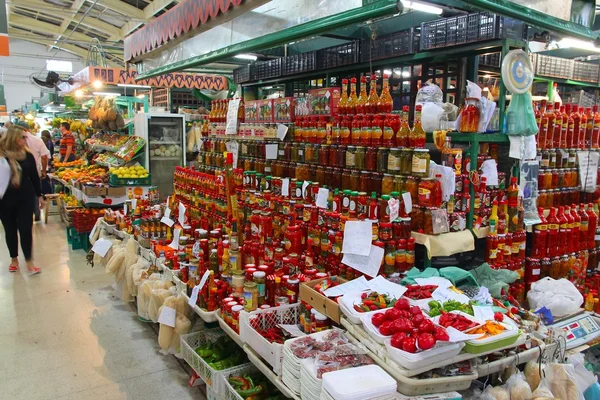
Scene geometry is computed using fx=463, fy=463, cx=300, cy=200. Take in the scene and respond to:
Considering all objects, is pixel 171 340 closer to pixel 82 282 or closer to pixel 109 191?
pixel 82 282

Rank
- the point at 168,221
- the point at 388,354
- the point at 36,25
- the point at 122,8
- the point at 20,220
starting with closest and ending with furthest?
the point at 388,354, the point at 168,221, the point at 20,220, the point at 122,8, the point at 36,25

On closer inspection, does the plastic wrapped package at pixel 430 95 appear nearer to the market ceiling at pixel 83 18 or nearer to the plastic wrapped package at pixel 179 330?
the plastic wrapped package at pixel 179 330

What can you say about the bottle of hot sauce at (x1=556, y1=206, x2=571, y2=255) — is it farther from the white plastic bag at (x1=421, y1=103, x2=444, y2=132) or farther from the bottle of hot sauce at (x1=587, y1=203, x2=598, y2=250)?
the white plastic bag at (x1=421, y1=103, x2=444, y2=132)

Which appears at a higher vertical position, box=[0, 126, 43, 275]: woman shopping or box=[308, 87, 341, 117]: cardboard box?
box=[308, 87, 341, 117]: cardboard box

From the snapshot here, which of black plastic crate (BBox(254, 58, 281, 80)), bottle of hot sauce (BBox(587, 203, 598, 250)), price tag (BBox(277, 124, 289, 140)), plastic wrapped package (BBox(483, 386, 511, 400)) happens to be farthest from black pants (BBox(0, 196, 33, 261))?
bottle of hot sauce (BBox(587, 203, 598, 250))

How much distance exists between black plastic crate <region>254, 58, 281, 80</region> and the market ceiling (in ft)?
26.0

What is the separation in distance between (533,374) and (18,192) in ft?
19.3

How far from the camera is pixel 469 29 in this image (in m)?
3.41

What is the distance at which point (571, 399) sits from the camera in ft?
7.75

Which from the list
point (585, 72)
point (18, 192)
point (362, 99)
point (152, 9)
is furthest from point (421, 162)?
point (152, 9)

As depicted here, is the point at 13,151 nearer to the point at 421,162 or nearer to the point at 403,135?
the point at 403,135

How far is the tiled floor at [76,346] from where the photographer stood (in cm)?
337

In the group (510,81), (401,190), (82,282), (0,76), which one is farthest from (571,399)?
(0,76)

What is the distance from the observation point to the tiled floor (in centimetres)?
337
